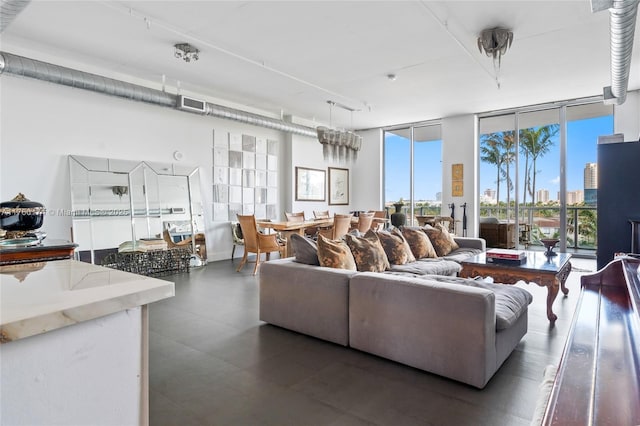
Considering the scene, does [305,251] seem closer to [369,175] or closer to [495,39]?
[495,39]

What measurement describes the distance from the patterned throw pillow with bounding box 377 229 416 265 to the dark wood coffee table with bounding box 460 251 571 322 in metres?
0.65

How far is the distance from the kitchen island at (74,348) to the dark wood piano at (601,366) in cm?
102

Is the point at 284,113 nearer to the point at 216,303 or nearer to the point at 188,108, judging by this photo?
the point at 188,108

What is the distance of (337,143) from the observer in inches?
239

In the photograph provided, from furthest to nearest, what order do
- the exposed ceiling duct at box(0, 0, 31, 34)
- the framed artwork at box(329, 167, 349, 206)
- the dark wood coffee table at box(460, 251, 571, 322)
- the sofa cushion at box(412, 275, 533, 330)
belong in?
1. the framed artwork at box(329, 167, 349, 206)
2. the dark wood coffee table at box(460, 251, 571, 322)
3. the exposed ceiling duct at box(0, 0, 31, 34)
4. the sofa cushion at box(412, 275, 533, 330)

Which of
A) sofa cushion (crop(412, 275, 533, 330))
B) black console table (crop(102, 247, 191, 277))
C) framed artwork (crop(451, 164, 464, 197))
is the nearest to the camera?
sofa cushion (crop(412, 275, 533, 330))

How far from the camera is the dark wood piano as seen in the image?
2.56ft

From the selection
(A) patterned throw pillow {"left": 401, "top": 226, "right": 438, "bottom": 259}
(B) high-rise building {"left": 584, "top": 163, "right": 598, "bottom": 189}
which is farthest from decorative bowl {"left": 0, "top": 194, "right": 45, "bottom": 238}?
(B) high-rise building {"left": 584, "top": 163, "right": 598, "bottom": 189}

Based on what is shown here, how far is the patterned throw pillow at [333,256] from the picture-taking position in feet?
10.6

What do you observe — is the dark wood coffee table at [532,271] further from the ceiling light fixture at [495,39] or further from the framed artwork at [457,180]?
the framed artwork at [457,180]

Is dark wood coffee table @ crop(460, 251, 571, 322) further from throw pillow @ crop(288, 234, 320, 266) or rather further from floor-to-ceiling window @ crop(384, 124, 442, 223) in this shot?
floor-to-ceiling window @ crop(384, 124, 442, 223)

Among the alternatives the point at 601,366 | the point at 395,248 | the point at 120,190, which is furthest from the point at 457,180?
→ the point at 601,366

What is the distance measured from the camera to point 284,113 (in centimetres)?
799

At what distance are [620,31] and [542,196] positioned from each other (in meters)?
5.02
